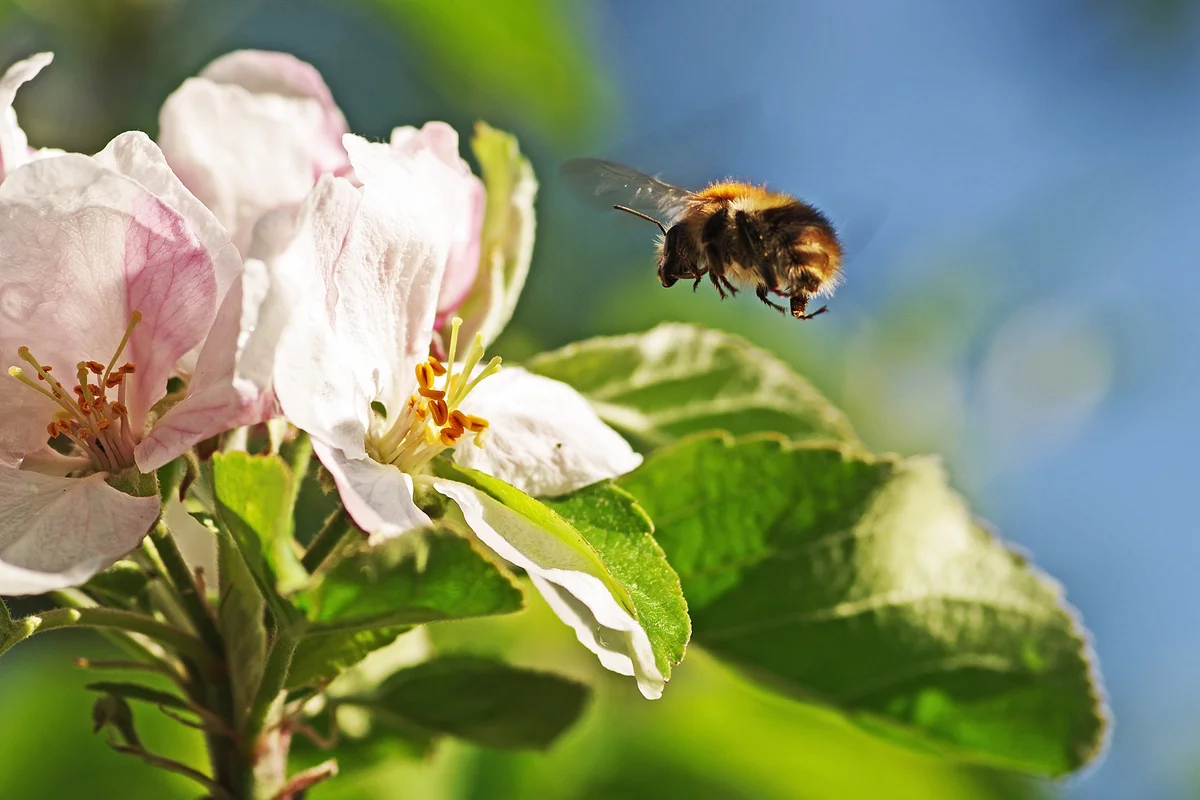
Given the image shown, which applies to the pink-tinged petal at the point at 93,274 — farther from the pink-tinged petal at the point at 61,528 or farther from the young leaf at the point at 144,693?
the young leaf at the point at 144,693

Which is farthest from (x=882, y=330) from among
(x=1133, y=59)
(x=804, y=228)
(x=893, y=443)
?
(x=804, y=228)

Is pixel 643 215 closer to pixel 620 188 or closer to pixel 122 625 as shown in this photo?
pixel 620 188

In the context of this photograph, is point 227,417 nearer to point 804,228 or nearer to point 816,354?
point 804,228

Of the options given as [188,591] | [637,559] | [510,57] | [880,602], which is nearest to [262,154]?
[188,591]

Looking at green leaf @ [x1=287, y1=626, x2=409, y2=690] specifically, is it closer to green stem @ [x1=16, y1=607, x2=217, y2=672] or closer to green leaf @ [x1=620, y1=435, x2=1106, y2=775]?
green stem @ [x1=16, y1=607, x2=217, y2=672]

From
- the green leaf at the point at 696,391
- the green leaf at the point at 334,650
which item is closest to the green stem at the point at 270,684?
the green leaf at the point at 334,650
